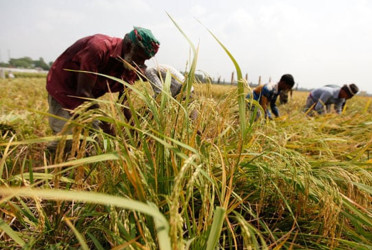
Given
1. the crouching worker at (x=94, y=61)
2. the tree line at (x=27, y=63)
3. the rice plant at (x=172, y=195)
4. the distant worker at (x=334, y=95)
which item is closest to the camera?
the rice plant at (x=172, y=195)

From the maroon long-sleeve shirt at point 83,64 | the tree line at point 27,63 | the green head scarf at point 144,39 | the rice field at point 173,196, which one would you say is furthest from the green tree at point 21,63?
the rice field at point 173,196

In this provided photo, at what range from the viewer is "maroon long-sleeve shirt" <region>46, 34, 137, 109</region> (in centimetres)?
151

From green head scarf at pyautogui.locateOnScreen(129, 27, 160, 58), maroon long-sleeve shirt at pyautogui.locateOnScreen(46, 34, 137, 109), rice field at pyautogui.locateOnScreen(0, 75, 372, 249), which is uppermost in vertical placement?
green head scarf at pyautogui.locateOnScreen(129, 27, 160, 58)

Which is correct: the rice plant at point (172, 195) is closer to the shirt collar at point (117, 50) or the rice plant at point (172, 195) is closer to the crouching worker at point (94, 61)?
the crouching worker at point (94, 61)

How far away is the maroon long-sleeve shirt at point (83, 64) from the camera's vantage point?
151 centimetres

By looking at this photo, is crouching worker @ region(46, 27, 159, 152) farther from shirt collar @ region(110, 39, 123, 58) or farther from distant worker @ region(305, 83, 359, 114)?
distant worker @ region(305, 83, 359, 114)

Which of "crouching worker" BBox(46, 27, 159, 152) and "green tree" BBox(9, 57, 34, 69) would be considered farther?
"green tree" BBox(9, 57, 34, 69)

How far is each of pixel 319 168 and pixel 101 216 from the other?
1.02m

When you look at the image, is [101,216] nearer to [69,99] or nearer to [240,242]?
[240,242]

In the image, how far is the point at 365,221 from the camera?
676 millimetres

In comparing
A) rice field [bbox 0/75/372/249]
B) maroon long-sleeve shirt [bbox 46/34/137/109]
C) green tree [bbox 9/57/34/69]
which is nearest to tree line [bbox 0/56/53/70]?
green tree [bbox 9/57/34/69]

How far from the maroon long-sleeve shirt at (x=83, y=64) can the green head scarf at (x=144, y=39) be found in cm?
14

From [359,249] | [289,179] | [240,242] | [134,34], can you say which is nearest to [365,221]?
[359,249]

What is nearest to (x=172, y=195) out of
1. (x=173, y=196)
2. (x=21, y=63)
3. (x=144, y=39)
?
(x=173, y=196)
